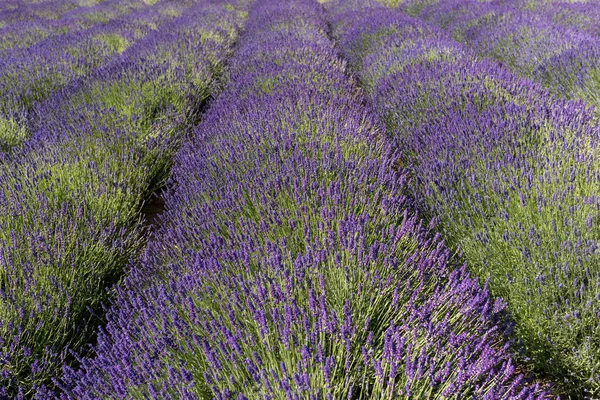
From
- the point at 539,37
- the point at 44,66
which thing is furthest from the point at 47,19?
the point at 539,37

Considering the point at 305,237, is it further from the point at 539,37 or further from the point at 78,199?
the point at 539,37

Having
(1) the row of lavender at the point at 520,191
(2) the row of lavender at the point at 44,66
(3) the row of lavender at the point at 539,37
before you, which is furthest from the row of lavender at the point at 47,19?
(3) the row of lavender at the point at 539,37

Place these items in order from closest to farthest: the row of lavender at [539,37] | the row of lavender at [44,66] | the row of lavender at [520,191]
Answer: the row of lavender at [520,191], the row of lavender at [44,66], the row of lavender at [539,37]

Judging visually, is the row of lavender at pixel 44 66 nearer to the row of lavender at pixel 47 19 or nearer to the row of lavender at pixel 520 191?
the row of lavender at pixel 47 19

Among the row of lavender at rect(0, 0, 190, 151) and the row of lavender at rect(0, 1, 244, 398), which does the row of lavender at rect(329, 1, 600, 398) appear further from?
the row of lavender at rect(0, 0, 190, 151)

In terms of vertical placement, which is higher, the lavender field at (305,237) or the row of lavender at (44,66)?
the row of lavender at (44,66)

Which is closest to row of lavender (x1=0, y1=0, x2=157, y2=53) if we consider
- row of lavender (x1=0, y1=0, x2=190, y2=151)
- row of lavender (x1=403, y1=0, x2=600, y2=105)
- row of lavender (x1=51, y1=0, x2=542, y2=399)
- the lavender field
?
row of lavender (x1=0, y1=0, x2=190, y2=151)

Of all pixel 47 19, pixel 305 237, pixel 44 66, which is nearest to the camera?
pixel 305 237

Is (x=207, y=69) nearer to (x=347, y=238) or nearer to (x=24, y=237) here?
(x=24, y=237)
